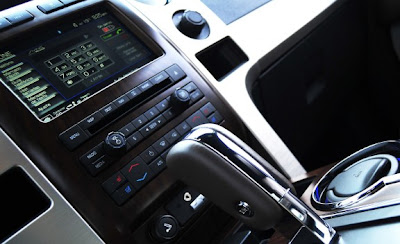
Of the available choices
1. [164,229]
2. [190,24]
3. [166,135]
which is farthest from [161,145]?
[190,24]

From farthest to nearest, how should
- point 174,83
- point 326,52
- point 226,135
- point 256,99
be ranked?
point 326,52 → point 256,99 → point 174,83 → point 226,135

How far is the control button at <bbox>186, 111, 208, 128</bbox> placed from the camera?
2.27ft

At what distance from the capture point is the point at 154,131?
655 millimetres

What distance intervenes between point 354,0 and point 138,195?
787 mm

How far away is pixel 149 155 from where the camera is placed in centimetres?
63

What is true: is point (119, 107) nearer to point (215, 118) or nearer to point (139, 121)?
point (139, 121)

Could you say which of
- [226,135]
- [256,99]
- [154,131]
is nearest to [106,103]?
[154,131]

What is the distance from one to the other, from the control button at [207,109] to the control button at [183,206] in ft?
0.44

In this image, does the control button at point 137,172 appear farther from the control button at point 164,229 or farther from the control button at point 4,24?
the control button at point 4,24

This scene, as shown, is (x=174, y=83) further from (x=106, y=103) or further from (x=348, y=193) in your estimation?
(x=348, y=193)

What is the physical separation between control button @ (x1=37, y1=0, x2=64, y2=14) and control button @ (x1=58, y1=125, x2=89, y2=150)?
20cm

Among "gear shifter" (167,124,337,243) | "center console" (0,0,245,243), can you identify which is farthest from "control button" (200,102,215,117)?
"gear shifter" (167,124,337,243)

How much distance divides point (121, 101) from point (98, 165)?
108 millimetres

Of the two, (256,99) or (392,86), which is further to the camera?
(392,86)
